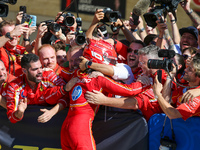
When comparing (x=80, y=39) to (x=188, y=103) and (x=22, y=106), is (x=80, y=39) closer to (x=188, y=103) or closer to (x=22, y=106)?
(x=22, y=106)

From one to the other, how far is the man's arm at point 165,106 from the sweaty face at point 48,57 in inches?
72.5

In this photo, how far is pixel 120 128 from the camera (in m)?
4.11

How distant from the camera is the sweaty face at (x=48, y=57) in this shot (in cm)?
491

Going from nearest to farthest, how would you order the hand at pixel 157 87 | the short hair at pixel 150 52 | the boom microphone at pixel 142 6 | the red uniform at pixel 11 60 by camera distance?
the hand at pixel 157 87, the short hair at pixel 150 52, the boom microphone at pixel 142 6, the red uniform at pixel 11 60

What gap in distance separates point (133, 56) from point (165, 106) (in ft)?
4.06

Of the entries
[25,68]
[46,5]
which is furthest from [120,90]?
[46,5]

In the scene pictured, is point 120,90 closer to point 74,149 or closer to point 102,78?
point 102,78

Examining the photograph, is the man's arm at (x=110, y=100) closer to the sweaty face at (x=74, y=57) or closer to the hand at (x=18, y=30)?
the sweaty face at (x=74, y=57)

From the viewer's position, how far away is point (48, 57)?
4.91 metres

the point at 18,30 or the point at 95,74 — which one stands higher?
the point at 18,30

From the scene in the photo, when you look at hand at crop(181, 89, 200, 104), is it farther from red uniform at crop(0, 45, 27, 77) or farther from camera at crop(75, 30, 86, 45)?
red uniform at crop(0, 45, 27, 77)

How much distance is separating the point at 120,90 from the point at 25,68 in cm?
140

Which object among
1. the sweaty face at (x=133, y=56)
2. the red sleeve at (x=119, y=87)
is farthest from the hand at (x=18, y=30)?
the red sleeve at (x=119, y=87)

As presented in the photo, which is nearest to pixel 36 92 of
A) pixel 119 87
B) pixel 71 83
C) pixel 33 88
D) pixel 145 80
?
pixel 33 88
